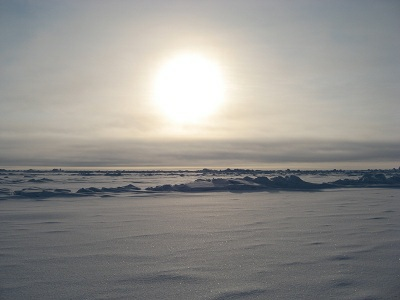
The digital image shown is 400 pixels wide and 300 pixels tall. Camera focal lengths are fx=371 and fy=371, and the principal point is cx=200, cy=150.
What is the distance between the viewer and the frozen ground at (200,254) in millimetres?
3416

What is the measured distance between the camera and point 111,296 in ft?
10.6

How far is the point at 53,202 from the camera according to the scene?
10.1m

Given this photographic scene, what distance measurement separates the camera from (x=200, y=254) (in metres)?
4.61

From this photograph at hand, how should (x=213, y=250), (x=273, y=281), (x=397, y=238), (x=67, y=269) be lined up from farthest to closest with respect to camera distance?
(x=397, y=238) → (x=213, y=250) → (x=67, y=269) → (x=273, y=281)

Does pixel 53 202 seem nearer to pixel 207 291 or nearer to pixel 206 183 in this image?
pixel 206 183

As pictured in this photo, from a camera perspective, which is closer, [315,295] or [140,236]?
[315,295]

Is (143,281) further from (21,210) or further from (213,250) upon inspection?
(21,210)

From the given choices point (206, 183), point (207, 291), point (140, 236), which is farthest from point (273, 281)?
point (206, 183)

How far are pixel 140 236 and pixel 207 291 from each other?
2.49m

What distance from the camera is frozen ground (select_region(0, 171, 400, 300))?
11.2 feet

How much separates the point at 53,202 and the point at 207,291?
311 inches

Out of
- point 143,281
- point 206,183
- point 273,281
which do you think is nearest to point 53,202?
point 206,183

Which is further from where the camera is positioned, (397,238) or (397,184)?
(397,184)

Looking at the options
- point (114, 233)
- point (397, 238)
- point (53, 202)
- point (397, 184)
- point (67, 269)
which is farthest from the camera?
point (397, 184)
